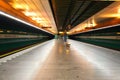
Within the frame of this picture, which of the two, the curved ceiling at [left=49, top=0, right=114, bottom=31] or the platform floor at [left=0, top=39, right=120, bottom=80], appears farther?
the curved ceiling at [left=49, top=0, right=114, bottom=31]

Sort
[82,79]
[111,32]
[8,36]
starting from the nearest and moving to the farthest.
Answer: [82,79] → [8,36] → [111,32]

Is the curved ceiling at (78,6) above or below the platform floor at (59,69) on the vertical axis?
above

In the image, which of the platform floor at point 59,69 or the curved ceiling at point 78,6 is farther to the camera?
the curved ceiling at point 78,6

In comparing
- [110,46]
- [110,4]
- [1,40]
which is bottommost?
[110,46]

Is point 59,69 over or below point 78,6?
below

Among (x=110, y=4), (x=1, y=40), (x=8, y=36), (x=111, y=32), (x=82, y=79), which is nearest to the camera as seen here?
(x=82, y=79)

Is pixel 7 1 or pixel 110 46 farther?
pixel 110 46

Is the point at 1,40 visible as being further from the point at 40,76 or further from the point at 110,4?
the point at 110,4

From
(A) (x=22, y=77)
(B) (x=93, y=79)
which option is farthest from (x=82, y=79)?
(A) (x=22, y=77)

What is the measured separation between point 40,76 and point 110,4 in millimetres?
7617

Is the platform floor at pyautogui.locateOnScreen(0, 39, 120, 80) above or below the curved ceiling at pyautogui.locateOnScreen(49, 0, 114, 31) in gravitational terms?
below

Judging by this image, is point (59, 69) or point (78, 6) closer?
point (59, 69)

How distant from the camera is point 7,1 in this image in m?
9.48

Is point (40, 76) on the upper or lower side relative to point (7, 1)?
lower
